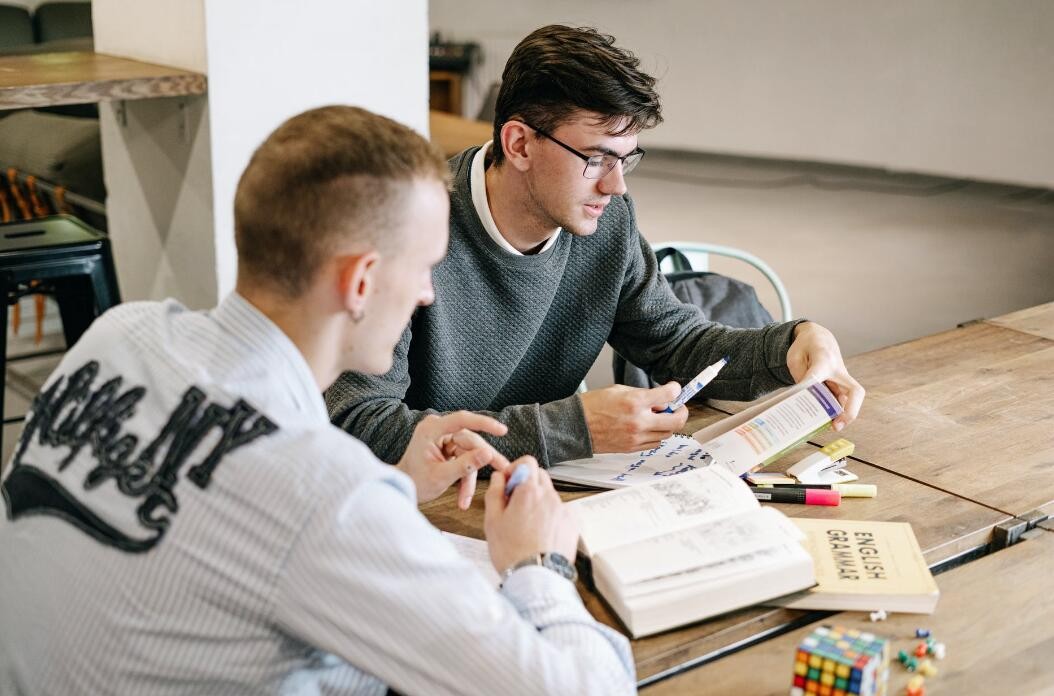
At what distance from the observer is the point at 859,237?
19.9 ft

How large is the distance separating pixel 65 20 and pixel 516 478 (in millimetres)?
5314

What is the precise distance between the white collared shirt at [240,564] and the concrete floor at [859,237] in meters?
3.00

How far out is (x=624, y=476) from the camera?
5.20ft

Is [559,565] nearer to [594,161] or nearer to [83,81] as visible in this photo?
[594,161]

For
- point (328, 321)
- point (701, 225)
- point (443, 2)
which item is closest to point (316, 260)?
point (328, 321)

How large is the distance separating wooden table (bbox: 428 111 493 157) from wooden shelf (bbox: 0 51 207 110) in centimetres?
Answer: 142

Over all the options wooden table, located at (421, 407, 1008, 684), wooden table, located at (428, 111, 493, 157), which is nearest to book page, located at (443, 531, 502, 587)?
wooden table, located at (421, 407, 1008, 684)

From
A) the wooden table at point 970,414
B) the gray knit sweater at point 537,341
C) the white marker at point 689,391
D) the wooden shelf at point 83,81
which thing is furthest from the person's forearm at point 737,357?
the wooden shelf at point 83,81

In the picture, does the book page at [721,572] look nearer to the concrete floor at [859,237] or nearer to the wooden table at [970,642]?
the wooden table at [970,642]

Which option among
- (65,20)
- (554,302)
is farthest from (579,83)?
(65,20)

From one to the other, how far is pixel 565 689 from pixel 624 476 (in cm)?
65

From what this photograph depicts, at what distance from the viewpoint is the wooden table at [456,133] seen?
4359mm

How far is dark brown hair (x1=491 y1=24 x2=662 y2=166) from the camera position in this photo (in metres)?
1.75

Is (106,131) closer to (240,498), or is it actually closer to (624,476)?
(624,476)
